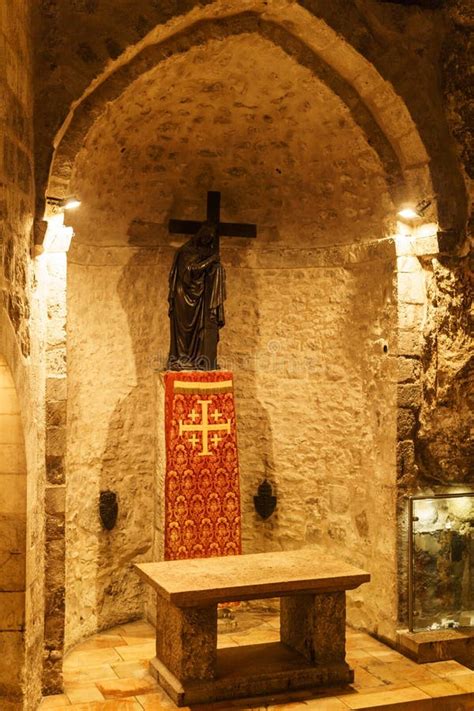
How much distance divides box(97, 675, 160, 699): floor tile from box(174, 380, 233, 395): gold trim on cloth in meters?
2.04

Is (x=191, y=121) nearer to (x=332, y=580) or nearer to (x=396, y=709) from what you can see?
(x=332, y=580)

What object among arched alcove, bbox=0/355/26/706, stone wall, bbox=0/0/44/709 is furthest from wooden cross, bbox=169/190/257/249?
arched alcove, bbox=0/355/26/706

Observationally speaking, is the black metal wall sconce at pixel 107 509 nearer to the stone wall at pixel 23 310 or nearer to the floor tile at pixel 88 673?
the floor tile at pixel 88 673

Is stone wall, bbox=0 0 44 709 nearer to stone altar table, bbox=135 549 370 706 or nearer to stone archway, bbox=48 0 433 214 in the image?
stone archway, bbox=48 0 433 214

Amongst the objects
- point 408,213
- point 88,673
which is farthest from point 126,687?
point 408,213

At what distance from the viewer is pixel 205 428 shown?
6.71 m

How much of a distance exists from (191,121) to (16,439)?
10.3 ft

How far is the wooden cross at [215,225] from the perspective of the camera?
7.13 metres

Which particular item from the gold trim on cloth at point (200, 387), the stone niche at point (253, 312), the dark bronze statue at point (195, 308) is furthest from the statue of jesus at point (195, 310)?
the stone niche at point (253, 312)

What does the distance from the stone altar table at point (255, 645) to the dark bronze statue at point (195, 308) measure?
5.25ft

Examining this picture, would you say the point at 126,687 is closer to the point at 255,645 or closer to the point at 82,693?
the point at 82,693

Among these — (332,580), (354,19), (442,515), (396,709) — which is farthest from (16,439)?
(354,19)

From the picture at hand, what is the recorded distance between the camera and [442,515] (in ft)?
21.4

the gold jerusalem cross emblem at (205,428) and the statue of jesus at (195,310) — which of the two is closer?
the gold jerusalem cross emblem at (205,428)
